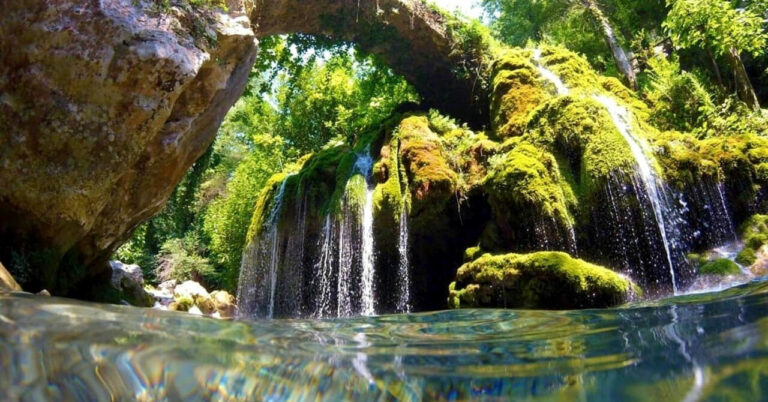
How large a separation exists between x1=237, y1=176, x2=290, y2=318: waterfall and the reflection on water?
8.91m

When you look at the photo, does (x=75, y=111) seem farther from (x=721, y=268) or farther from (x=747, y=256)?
(x=747, y=256)

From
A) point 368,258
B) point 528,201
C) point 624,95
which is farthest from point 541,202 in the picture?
point 624,95

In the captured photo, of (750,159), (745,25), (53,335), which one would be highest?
(745,25)

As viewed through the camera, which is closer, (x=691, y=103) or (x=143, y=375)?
(x=143, y=375)

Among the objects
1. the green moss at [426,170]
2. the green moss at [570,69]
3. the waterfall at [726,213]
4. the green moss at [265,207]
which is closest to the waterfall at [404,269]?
the green moss at [426,170]

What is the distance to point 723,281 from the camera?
6656 mm

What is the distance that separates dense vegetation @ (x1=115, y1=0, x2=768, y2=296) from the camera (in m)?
11.1

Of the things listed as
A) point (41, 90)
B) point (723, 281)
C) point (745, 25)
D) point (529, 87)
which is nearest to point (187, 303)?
point (41, 90)

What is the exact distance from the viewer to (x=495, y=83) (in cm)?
1253

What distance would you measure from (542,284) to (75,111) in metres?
6.65

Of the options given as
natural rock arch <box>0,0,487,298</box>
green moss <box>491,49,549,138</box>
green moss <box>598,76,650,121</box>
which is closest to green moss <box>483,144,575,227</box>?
green moss <box>491,49,549,138</box>

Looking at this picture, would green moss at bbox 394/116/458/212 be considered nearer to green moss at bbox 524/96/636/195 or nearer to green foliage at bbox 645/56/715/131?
green moss at bbox 524/96/636/195

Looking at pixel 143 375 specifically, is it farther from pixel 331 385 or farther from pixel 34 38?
pixel 34 38

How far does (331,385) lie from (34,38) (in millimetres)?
6559
